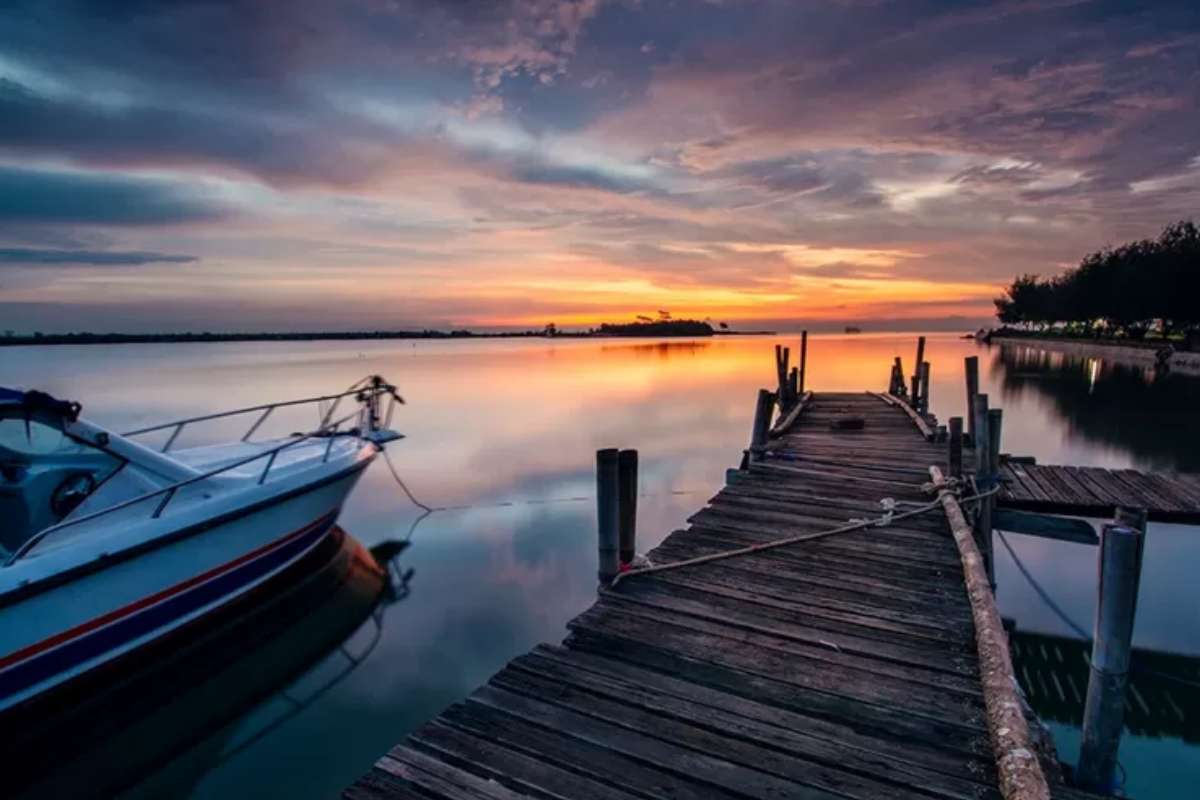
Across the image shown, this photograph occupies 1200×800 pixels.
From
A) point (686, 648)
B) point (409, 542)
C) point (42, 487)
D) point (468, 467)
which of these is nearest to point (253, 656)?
point (42, 487)

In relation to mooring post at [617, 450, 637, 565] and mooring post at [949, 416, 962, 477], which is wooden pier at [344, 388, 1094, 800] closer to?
mooring post at [617, 450, 637, 565]

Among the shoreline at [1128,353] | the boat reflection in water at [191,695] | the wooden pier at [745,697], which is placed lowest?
the boat reflection in water at [191,695]

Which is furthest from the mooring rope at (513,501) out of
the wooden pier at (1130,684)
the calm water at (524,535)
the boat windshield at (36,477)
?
the wooden pier at (1130,684)

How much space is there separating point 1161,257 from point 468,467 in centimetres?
6458

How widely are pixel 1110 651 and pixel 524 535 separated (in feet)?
35.0

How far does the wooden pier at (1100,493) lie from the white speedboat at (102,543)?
12.1 m

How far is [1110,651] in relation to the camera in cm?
452

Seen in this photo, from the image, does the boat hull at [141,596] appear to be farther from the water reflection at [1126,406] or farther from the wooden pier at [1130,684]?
the water reflection at [1126,406]

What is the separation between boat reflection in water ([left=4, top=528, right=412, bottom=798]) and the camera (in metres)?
6.27

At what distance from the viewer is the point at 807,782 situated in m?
3.34

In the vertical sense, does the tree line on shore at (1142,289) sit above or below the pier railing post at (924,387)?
above

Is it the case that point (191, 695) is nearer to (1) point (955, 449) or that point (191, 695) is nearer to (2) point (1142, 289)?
(1) point (955, 449)

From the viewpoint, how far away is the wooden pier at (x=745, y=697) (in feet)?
11.1

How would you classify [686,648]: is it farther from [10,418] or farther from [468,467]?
[468,467]
